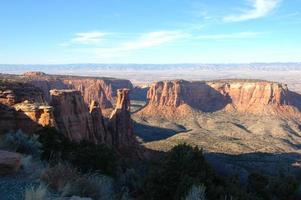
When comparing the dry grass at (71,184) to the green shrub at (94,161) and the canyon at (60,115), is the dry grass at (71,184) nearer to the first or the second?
the green shrub at (94,161)

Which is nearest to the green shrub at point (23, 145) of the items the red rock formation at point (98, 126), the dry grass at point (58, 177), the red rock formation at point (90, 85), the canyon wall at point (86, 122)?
the dry grass at point (58, 177)

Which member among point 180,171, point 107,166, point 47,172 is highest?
point 47,172

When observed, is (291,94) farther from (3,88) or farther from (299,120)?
(3,88)

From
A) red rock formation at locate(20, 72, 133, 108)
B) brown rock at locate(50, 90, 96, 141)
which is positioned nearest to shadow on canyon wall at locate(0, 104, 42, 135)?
brown rock at locate(50, 90, 96, 141)

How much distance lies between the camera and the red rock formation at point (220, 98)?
475 ft

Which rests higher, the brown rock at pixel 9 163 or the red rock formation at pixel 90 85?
the brown rock at pixel 9 163

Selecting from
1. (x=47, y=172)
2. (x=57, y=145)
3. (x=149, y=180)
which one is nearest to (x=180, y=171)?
(x=149, y=180)

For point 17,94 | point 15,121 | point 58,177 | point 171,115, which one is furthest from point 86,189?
point 171,115

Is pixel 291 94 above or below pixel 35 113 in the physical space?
below

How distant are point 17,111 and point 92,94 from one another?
126319 mm

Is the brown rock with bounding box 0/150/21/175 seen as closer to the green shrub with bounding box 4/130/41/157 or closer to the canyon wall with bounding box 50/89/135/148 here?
the green shrub with bounding box 4/130/41/157

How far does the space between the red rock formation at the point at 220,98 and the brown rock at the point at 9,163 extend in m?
126

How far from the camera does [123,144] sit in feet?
190

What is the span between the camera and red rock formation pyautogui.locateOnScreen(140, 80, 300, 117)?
475ft
